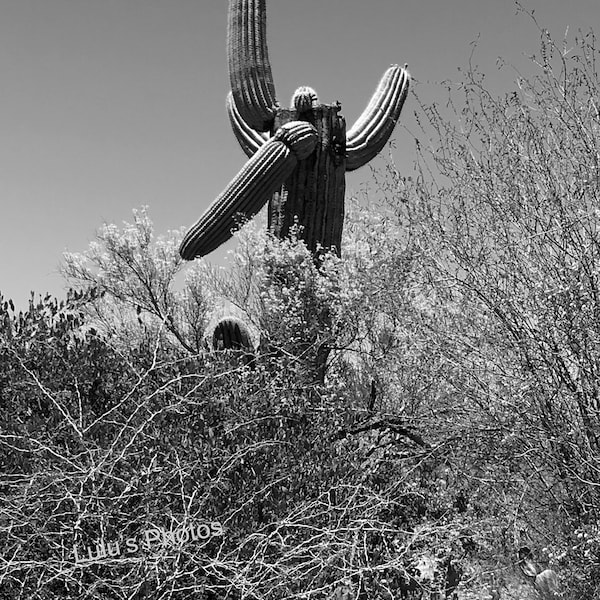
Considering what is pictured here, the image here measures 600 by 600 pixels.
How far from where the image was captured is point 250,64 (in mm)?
5598

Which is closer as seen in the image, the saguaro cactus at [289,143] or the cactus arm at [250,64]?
the saguaro cactus at [289,143]

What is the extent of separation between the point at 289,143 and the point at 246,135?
2.75ft

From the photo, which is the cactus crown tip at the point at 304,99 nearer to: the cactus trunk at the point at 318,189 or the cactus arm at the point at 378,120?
the cactus trunk at the point at 318,189

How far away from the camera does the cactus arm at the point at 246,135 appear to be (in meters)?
5.82

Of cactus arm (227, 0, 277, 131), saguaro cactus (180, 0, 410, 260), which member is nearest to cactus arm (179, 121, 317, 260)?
saguaro cactus (180, 0, 410, 260)

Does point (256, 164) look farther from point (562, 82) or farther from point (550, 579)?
point (550, 579)

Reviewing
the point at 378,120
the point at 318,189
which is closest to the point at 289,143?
the point at 318,189

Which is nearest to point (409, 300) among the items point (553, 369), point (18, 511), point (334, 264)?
point (334, 264)

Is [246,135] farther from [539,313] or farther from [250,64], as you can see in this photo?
[539,313]

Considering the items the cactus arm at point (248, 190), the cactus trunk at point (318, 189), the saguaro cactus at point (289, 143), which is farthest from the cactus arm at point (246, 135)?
the cactus arm at point (248, 190)

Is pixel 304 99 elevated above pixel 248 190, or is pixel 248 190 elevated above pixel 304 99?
pixel 304 99

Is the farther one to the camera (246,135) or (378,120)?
(378,120)

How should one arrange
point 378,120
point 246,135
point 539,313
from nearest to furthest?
point 539,313, point 246,135, point 378,120

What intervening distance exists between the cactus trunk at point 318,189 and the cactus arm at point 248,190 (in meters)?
0.27
